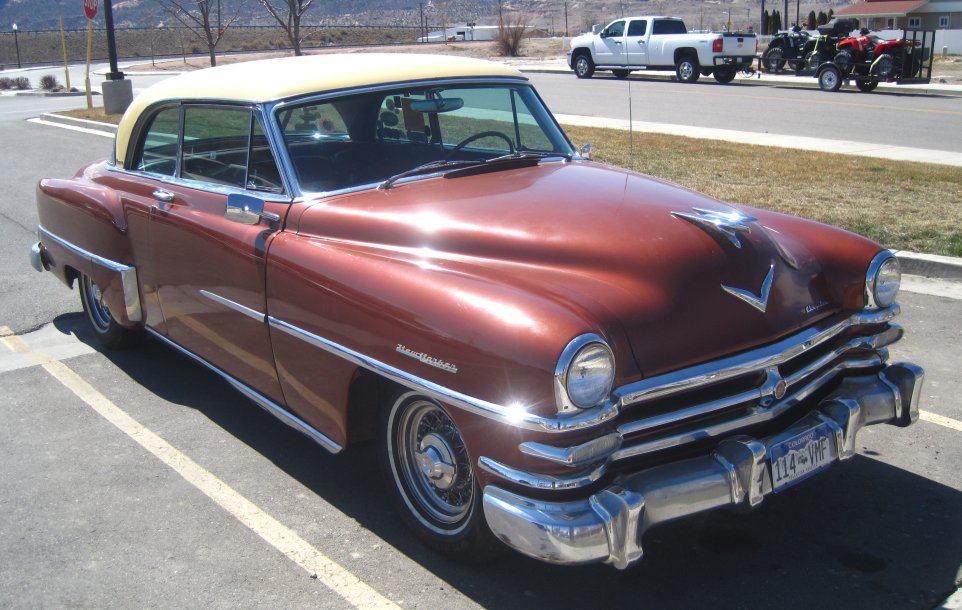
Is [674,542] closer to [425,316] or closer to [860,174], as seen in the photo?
[425,316]

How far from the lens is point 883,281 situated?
4098mm

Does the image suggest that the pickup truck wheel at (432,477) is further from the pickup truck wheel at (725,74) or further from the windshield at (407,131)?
the pickup truck wheel at (725,74)

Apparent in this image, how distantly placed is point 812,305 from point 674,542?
108 centimetres

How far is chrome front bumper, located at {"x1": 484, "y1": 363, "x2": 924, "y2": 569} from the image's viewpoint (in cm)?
304

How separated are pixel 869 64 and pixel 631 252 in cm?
2234

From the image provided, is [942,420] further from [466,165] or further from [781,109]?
[781,109]

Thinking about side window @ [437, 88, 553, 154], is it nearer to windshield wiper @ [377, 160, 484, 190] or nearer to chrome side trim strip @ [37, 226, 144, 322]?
windshield wiper @ [377, 160, 484, 190]

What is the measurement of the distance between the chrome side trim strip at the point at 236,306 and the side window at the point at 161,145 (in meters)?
0.95

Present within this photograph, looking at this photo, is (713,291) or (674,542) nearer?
(713,291)

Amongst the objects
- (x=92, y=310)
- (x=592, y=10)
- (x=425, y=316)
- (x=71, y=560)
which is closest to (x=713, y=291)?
(x=425, y=316)

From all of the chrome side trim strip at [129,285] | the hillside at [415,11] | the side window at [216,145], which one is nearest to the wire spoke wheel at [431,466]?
the side window at [216,145]

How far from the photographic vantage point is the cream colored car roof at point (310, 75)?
183 inches

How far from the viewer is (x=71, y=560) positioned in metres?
3.85

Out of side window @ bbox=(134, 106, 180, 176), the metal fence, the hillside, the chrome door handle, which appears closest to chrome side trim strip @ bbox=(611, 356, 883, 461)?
the chrome door handle
